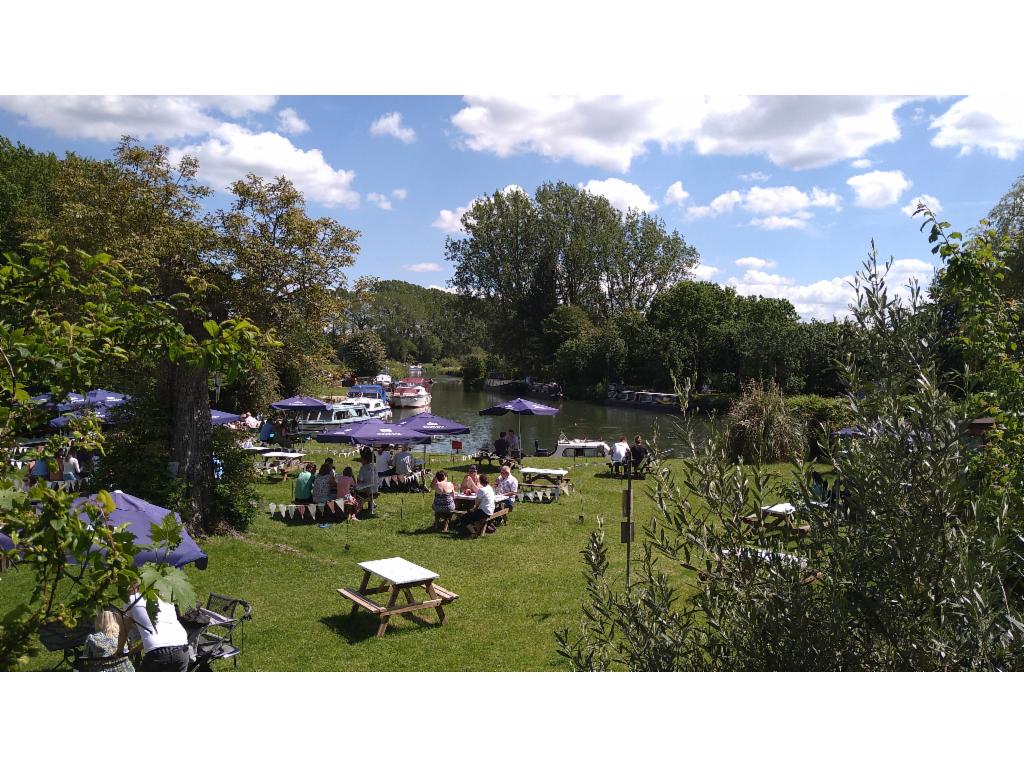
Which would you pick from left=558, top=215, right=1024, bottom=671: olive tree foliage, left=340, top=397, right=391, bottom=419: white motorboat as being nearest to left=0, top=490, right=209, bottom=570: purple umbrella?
left=558, top=215, right=1024, bottom=671: olive tree foliage

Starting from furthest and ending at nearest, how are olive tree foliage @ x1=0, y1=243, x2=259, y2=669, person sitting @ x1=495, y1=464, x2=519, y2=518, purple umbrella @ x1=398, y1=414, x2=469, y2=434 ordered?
purple umbrella @ x1=398, y1=414, x2=469, y2=434, person sitting @ x1=495, y1=464, x2=519, y2=518, olive tree foliage @ x1=0, y1=243, x2=259, y2=669

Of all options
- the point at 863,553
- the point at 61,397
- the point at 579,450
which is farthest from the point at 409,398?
the point at 863,553

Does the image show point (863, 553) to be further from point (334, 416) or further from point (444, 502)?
point (334, 416)

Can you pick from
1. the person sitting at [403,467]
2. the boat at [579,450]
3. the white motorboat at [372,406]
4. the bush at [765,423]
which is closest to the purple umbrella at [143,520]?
the person sitting at [403,467]

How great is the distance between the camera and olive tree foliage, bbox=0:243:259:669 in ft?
7.95

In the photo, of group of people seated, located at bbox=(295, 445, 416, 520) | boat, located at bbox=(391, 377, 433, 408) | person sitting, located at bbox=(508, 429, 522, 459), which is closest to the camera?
group of people seated, located at bbox=(295, 445, 416, 520)

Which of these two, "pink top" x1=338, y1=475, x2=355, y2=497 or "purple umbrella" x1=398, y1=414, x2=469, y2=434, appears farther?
"purple umbrella" x1=398, y1=414, x2=469, y2=434

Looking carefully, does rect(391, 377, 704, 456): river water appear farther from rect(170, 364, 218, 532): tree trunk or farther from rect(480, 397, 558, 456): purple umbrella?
rect(170, 364, 218, 532): tree trunk

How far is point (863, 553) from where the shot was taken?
308cm

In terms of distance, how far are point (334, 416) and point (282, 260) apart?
22.8m

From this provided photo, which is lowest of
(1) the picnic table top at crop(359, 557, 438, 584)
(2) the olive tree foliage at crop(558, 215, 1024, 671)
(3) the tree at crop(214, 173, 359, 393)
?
(1) the picnic table top at crop(359, 557, 438, 584)

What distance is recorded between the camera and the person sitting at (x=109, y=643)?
237 inches

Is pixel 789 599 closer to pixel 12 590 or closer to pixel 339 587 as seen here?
pixel 339 587

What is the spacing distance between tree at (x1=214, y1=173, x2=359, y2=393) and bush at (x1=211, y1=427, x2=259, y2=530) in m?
2.01
